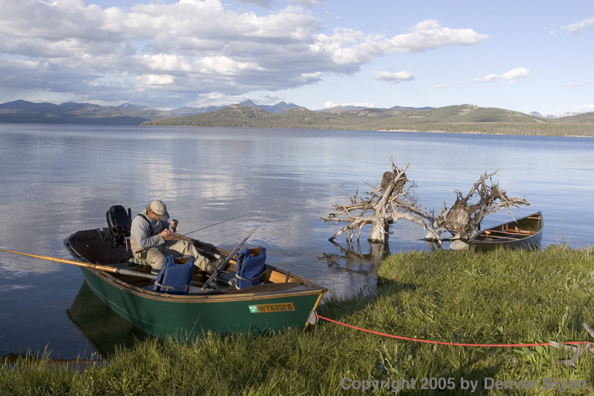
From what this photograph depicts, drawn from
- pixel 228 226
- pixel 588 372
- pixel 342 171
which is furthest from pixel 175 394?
pixel 342 171

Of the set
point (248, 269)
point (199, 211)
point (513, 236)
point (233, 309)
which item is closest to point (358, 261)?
point (513, 236)

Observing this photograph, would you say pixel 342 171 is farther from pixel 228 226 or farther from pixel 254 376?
pixel 254 376

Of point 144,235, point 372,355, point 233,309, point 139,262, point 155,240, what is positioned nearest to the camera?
point 372,355

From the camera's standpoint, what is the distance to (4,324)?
9.20 meters

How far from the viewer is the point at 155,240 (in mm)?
9625

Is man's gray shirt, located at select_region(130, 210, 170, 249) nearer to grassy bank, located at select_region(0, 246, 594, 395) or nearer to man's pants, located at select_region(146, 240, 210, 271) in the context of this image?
man's pants, located at select_region(146, 240, 210, 271)

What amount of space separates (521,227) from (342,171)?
72.4 feet

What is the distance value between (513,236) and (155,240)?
1220cm

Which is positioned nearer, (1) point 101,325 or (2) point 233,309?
(2) point 233,309

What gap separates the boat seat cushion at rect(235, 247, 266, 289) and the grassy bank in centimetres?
138

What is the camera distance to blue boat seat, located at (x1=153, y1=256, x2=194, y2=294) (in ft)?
26.0

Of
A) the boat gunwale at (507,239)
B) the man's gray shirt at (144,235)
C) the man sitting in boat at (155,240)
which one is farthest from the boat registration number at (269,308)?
the boat gunwale at (507,239)

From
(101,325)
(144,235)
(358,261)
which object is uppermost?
(144,235)

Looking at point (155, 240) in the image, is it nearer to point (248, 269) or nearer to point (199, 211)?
Result: point (248, 269)
